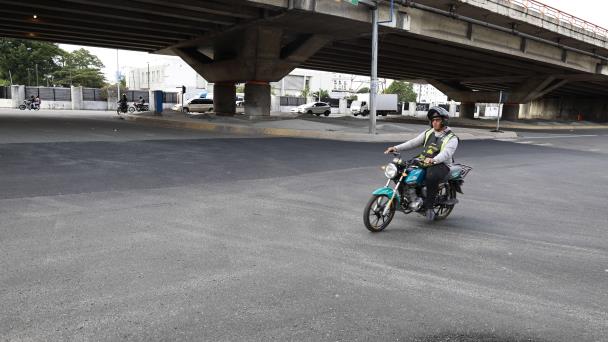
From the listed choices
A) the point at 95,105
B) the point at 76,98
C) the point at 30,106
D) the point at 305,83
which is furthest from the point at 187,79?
the point at 30,106

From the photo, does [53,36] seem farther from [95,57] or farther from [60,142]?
[95,57]

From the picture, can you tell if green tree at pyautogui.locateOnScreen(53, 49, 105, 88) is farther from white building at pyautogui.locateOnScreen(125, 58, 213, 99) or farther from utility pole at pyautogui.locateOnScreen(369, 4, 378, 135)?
utility pole at pyautogui.locateOnScreen(369, 4, 378, 135)

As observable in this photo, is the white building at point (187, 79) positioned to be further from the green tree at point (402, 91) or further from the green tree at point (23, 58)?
the green tree at point (23, 58)

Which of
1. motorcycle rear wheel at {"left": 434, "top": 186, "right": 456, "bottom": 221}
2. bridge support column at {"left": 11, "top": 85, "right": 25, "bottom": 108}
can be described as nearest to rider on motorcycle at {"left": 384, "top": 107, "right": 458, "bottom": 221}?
motorcycle rear wheel at {"left": 434, "top": 186, "right": 456, "bottom": 221}

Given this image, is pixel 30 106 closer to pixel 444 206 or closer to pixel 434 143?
pixel 444 206

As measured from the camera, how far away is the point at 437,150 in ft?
19.5

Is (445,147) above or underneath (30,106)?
above

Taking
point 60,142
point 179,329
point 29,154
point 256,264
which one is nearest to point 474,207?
point 256,264

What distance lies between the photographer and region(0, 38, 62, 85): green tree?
70.8 meters

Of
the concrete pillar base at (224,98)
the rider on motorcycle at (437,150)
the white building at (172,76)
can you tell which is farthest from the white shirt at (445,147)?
the white building at (172,76)

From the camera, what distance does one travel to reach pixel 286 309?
3.57 m

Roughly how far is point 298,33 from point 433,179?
21.6 m

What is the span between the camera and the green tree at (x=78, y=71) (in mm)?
83769

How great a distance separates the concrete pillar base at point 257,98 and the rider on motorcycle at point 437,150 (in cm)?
2218
